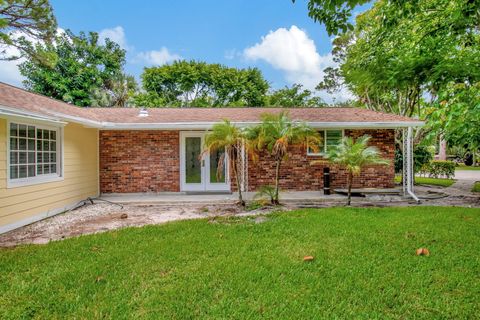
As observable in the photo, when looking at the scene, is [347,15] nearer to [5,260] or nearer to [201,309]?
[201,309]

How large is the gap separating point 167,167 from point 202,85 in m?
18.5

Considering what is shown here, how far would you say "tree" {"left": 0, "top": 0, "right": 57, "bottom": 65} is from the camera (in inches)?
420

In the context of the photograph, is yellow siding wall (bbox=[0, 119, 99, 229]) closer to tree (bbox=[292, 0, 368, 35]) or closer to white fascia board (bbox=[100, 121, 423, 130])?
white fascia board (bbox=[100, 121, 423, 130])

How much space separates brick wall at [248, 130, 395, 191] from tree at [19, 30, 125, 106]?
17.4 m

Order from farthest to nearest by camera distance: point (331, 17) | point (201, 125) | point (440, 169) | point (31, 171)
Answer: point (440, 169), point (201, 125), point (31, 171), point (331, 17)

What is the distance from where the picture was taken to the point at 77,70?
75.3 ft

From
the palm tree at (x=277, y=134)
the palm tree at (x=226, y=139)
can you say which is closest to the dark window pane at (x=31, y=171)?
the palm tree at (x=226, y=139)

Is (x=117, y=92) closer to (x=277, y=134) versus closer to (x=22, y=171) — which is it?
(x=22, y=171)

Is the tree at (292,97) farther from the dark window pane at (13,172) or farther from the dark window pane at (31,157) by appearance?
the dark window pane at (13,172)

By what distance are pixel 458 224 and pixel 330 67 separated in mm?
18432

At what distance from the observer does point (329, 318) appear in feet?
9.37

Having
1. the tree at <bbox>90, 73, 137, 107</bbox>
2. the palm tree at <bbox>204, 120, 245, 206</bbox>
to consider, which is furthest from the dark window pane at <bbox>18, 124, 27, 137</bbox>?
the tree at <bbox>90, 73, 137, 107</bbox>

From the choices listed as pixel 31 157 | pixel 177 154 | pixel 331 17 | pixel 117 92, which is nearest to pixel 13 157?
pixel 31 157

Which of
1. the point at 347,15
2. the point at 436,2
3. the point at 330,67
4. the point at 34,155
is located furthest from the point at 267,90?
the point at 347,15
